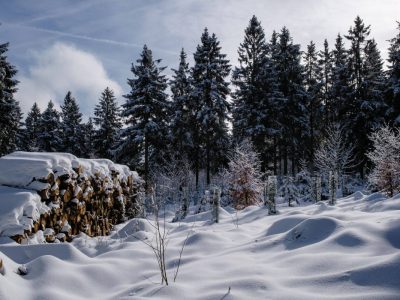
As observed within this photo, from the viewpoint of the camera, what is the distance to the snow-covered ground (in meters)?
3.03

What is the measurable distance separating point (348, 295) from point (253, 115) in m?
25.0

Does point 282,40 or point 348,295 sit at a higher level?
point 282,40

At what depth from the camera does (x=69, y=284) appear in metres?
3.87

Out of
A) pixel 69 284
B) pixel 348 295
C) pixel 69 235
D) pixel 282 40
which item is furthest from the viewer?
pixel 282 40

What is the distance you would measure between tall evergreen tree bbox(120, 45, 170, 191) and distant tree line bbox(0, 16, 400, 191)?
78 mm

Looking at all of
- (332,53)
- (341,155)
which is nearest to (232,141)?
(341,155)

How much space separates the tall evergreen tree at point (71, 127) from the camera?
119ft

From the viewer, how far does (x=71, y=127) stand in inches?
1453

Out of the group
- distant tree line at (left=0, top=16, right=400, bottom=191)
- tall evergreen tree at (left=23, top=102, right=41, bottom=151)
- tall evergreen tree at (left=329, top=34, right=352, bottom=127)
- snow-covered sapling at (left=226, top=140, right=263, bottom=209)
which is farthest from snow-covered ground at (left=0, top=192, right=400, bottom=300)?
tall evergreen tree at (left=23, top=102, right=41, bottom=151)

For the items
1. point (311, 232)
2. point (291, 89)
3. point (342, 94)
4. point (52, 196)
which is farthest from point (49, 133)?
point (311, 232)

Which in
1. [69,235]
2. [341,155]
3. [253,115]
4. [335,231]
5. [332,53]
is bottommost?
[69,235]

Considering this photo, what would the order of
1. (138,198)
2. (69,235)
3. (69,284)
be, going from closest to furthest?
(69,284), (69,235), (138,198)

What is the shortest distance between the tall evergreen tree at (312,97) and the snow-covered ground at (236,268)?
2582 cm

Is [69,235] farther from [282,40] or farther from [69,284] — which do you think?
[282,40]
